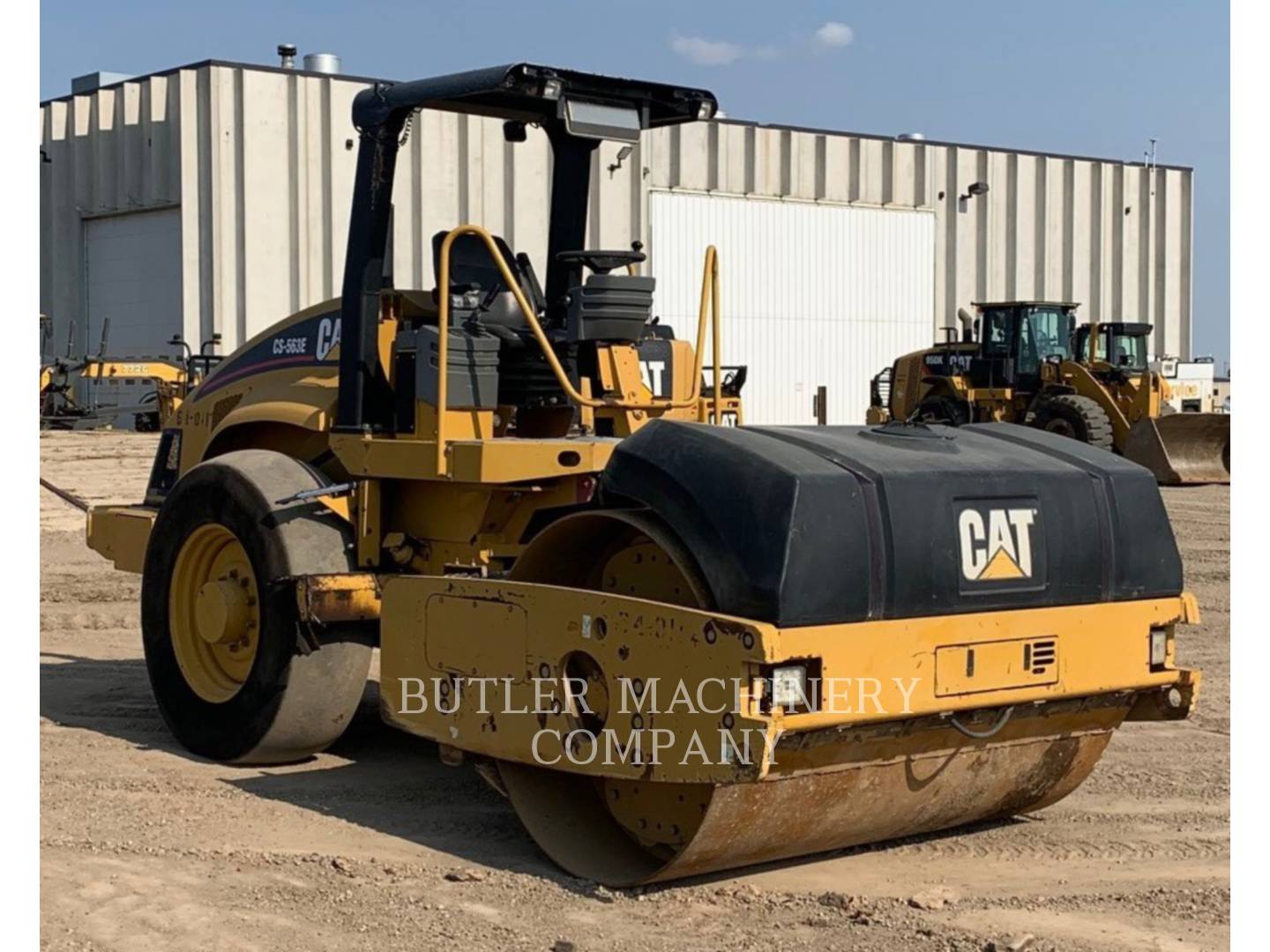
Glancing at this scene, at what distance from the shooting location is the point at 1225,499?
67.5 feet

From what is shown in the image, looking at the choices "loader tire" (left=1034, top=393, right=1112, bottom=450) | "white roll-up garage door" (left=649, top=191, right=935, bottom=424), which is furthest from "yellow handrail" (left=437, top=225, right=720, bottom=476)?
"white roll-up garage door" (left=649, top=191, right=935, bottom=424)

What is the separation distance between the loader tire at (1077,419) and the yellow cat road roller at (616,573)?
1598 cm

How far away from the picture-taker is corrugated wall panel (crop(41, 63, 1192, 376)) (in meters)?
24.9

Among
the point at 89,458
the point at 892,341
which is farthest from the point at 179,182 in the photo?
the point at 892,341

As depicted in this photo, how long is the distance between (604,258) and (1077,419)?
16897 millimetres

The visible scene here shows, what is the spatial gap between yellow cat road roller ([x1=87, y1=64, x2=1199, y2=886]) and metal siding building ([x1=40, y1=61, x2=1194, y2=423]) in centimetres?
1510

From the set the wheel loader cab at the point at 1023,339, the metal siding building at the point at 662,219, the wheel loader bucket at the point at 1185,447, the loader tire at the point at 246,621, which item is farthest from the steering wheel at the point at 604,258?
the wheel loader cab at the point at 1023,339

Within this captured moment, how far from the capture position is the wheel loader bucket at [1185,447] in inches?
858

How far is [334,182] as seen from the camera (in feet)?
83.5

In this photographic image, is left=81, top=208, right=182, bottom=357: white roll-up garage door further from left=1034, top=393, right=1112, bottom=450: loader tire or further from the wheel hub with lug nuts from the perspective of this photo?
the wheel hub with lug nuts

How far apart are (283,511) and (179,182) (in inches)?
776

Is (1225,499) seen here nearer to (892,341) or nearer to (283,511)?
(892,341)

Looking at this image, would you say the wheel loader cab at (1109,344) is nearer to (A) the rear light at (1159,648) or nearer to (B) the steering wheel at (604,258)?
(B) the steering wheel at (604,258)

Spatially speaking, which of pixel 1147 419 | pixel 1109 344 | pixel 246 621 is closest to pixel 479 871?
pixel 246 621
